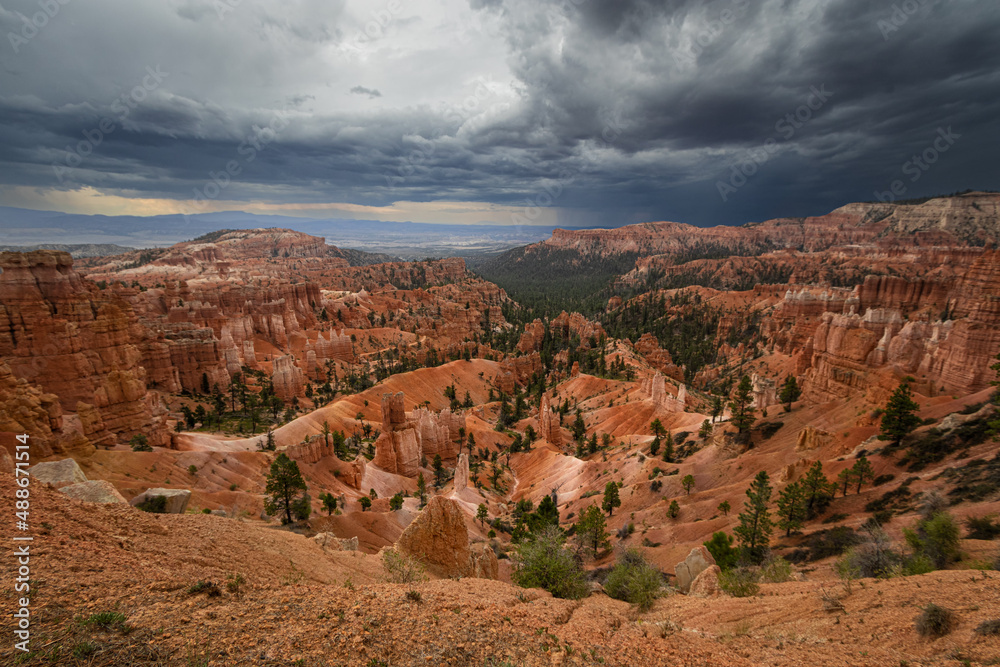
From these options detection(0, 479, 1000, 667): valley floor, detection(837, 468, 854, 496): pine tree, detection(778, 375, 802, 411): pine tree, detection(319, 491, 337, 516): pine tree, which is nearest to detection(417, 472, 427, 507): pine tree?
detection(319, 491, 337, 516): pine tree

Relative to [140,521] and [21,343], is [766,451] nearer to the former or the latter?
[140,521]

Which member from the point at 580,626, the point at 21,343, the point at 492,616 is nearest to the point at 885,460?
the point at 580,626

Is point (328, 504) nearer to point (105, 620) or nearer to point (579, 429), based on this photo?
point (105, 620)

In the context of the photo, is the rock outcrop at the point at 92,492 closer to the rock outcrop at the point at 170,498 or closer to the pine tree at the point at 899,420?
the rock outcrop at the point at 170,498

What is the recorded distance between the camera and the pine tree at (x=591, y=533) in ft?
101

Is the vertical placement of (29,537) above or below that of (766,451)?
above

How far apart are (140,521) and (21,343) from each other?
31076 mm

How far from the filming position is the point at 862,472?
1043 inches

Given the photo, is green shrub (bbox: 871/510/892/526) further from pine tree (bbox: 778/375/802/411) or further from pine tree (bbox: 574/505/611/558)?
pine tree (bbox: 778/375/802/411)

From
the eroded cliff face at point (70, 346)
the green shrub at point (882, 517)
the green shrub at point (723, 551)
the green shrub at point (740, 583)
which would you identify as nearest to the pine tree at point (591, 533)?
the green shrub at point (723, 551)

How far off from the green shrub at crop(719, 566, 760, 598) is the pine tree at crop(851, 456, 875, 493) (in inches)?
489

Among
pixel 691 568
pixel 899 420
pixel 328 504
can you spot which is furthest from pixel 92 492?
pixel 899 420

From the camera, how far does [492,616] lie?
11422 millimetres

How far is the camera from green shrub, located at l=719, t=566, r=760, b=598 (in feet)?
54.1
